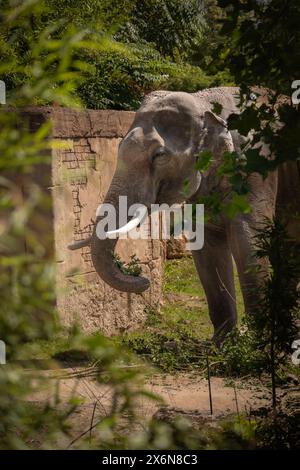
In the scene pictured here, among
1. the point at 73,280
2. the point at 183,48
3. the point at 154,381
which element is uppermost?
the point at 183,48

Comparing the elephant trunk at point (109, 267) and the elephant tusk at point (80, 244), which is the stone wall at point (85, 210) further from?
the elephant trunk at point (109, 267)

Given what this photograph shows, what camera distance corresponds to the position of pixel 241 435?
4688 mm

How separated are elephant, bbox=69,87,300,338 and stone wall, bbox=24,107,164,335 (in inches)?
27.9

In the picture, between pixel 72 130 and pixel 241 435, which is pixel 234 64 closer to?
pixel 241 435

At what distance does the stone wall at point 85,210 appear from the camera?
8727 mm

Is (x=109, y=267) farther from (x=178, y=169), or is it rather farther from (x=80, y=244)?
(x=178, y=169)

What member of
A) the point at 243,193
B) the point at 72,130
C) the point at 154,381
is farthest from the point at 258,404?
the point at 72,130

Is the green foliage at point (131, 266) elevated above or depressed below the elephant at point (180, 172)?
below

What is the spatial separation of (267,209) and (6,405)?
5.84 m

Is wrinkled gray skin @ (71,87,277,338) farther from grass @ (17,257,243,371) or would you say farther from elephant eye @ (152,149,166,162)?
grass @ (17,257,243,371)

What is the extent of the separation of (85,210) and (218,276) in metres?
1.44

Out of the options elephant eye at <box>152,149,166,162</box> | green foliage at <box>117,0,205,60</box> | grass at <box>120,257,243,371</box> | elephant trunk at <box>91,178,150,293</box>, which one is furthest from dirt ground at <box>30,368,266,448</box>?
green foliage at <box>117,0,205,60</box>

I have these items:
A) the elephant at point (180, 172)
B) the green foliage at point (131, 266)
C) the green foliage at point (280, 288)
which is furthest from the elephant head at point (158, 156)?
the green foliage at point (280, 288)

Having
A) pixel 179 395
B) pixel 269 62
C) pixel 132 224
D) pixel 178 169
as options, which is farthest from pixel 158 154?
pixel 269 62
